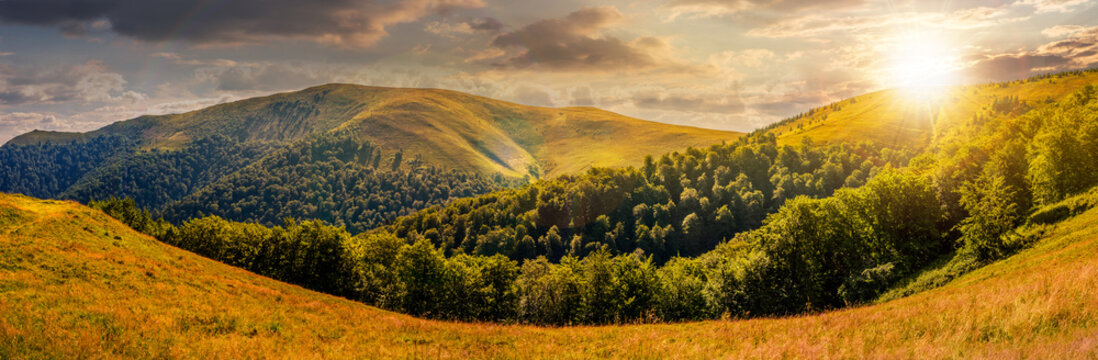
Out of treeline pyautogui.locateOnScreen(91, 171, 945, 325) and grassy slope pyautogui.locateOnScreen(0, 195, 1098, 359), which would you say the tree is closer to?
grassy slope pyautogui.locateOnScreen(0, 195, 1098, 359)

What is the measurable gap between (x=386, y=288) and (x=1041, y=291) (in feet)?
238

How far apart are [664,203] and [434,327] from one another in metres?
153

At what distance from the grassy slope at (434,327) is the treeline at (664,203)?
394 ft

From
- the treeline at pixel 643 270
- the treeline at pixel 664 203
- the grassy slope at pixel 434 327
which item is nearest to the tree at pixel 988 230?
the grassy slope at pixel 434 327

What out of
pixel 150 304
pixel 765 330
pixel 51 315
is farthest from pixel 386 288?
pixel 765 330

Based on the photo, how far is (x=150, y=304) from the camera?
21500 mm

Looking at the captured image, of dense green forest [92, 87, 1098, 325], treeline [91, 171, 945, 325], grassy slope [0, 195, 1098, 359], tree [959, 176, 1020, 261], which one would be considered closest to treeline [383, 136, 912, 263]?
dense green forest [92, 87, 1098, 325]

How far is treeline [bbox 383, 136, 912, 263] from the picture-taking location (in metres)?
153

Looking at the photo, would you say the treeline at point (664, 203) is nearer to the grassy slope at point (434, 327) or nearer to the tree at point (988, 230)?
the tree at point (988, 230)

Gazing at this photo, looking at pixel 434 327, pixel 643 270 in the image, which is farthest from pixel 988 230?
pixel 434 327

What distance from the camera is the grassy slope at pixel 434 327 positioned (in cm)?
1042

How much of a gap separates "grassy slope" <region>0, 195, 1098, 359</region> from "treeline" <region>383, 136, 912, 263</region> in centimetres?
12016

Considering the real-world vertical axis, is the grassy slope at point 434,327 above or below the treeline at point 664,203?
above

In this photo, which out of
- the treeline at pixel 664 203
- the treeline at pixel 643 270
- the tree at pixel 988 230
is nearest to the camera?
the tree at pixel 988 230
